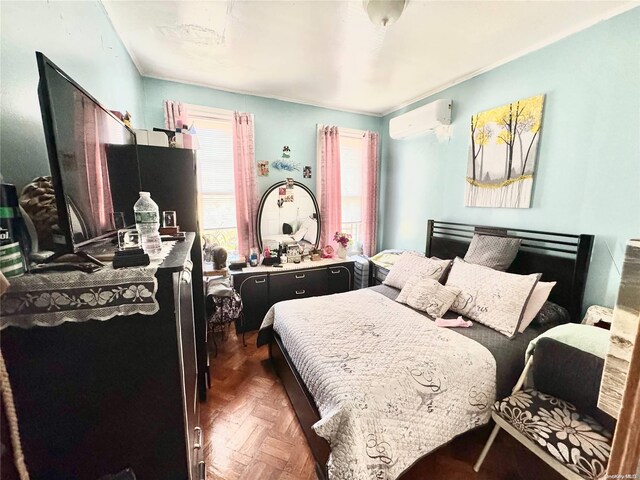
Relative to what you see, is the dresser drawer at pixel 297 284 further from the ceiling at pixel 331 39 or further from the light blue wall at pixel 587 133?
the ceiling at pixel 331 39

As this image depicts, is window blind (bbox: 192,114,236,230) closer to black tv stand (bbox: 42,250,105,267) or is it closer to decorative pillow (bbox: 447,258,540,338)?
black tv stand (bbox: 42,250,105,267)

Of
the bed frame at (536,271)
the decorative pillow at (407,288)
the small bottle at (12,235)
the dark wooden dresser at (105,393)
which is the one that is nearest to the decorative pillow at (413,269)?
the decorative pillow at (407,288)

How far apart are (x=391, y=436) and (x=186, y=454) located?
0.84 meters

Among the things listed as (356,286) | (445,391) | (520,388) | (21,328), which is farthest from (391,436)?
(356,286)

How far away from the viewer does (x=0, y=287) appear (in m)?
0.56

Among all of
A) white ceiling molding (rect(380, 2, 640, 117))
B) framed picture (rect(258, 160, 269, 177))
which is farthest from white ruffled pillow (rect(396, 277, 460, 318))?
framed picture (rect(258, 160, 269, 177))

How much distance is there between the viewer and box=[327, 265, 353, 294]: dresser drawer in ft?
10.4

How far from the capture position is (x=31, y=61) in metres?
0.89

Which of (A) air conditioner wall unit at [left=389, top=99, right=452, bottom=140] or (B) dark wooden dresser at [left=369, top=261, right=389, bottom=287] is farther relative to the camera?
(B) dark wooden dresser at [left=369, top=261, right=389, bottom=287]

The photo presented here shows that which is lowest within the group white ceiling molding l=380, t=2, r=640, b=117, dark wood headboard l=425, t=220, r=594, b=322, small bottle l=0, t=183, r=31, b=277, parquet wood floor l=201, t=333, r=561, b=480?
parquet wood floor l=201, t=333, r=561, b=480

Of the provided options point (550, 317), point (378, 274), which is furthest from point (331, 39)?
point (550, 317)

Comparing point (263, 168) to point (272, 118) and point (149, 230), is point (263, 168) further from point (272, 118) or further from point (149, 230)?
point (149, 230)

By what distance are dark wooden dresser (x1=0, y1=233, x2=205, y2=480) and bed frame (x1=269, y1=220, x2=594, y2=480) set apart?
747 millimetres

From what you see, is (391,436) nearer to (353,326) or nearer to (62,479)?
(353,326)
